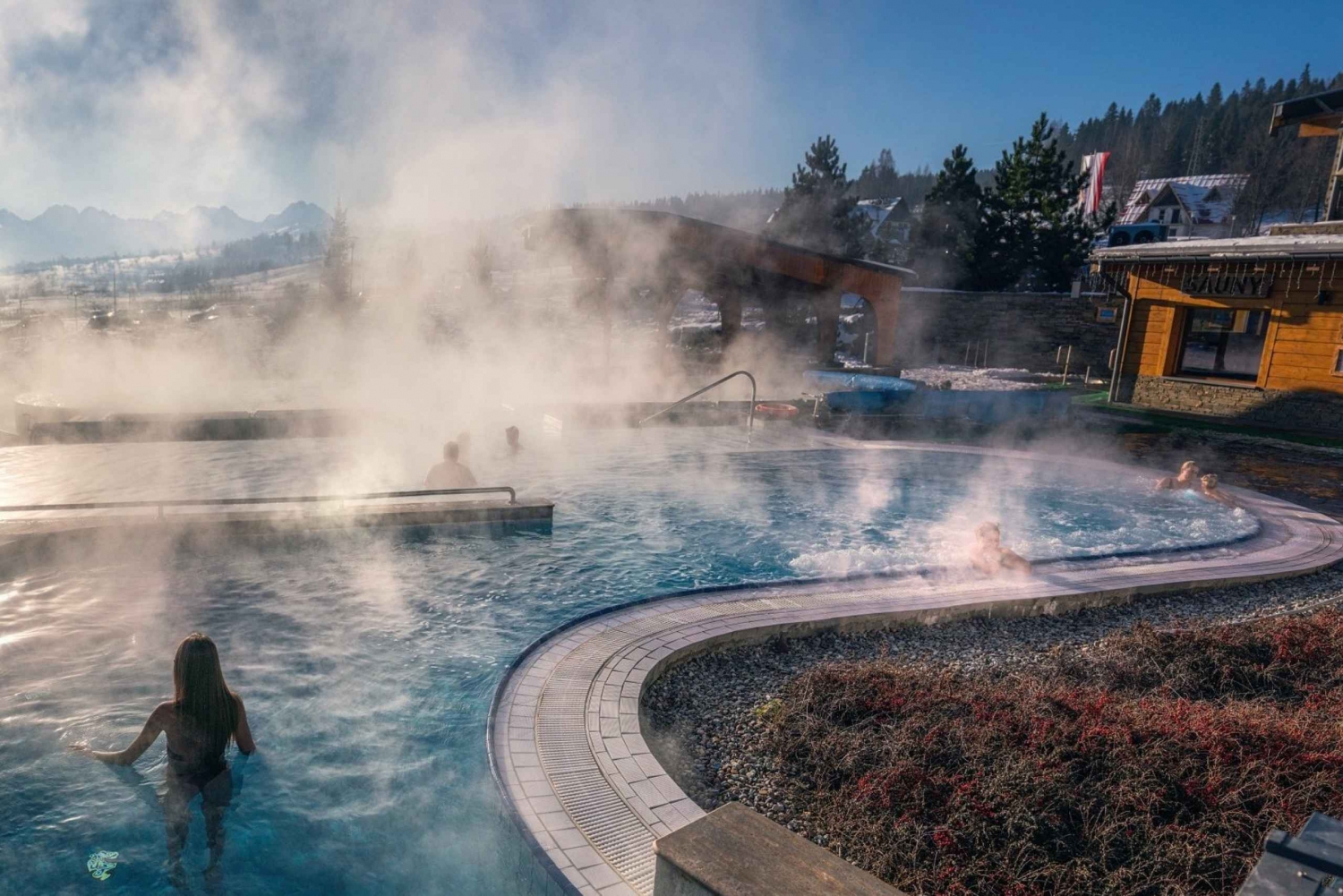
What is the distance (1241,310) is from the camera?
14492 mm

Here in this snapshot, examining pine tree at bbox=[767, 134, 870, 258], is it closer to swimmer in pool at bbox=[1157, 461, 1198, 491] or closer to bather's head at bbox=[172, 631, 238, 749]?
swimmer in pool at bbox=[1157, 461, 1198, 491]

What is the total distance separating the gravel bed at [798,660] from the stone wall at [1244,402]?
7.76m

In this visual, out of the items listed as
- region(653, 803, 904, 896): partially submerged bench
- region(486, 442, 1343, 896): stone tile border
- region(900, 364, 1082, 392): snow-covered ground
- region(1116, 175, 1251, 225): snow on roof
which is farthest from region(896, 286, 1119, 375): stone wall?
region(1116, 175, 1251, 225): snow on roof

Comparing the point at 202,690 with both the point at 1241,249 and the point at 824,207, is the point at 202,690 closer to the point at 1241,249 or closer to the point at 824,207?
the point at 1241,249

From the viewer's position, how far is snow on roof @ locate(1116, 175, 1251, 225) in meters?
50.8

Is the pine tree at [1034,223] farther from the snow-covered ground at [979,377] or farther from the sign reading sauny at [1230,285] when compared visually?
the sign reading sauny at [1230,285]

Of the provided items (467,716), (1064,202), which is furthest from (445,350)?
(1064,202)

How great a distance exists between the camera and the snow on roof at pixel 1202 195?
5078cm

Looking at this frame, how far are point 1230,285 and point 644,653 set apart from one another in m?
14.7

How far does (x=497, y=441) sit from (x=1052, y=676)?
→ 1007 cm

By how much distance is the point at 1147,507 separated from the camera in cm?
1048

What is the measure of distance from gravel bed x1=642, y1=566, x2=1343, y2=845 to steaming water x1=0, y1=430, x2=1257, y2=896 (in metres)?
1.02

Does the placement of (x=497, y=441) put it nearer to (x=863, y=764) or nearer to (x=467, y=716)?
(x=467, y=716)

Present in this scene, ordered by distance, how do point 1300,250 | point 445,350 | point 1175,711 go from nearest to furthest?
point 1175,711 < point 1300,250 < point 445,350
